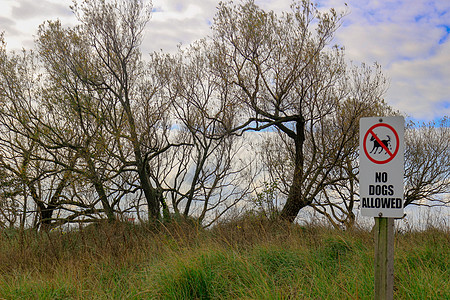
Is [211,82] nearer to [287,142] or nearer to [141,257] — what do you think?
[287,142]

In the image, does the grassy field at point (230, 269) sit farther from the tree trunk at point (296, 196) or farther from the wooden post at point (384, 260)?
the tree trunk at point (296, 196)

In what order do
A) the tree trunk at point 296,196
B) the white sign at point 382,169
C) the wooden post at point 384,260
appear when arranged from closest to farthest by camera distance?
the white sign at point 382,169, the wooden post at point 384,260, the tree trunk at point 296,196

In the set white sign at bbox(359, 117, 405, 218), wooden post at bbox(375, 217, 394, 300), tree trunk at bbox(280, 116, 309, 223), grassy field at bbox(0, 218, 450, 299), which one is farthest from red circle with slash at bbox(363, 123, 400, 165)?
tree trunk at bbox(280, 116, 309, 223)

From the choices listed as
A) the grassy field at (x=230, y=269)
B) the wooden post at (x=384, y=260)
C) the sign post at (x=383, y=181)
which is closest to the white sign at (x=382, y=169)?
the sign post at (x=383, y=181)

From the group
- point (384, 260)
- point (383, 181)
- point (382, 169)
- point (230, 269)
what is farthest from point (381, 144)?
point (230, 269)

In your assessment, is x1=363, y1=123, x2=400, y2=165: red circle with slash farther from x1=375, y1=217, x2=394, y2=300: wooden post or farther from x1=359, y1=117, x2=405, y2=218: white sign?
x1=375, y1=217, x2=394, y2=300: wooden post

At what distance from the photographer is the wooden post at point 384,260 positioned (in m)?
3.86

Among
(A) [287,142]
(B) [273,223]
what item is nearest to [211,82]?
(A) [287,142]

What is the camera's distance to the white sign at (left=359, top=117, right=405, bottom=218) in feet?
12.3

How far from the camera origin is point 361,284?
5.10 meters

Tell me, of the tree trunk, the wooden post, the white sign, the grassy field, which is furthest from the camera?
the tree trunk

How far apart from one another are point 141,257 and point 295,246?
2.83 meters

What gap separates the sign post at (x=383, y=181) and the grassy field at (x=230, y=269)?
2.40 ft

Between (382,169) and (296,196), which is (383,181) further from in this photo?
(296,196)
